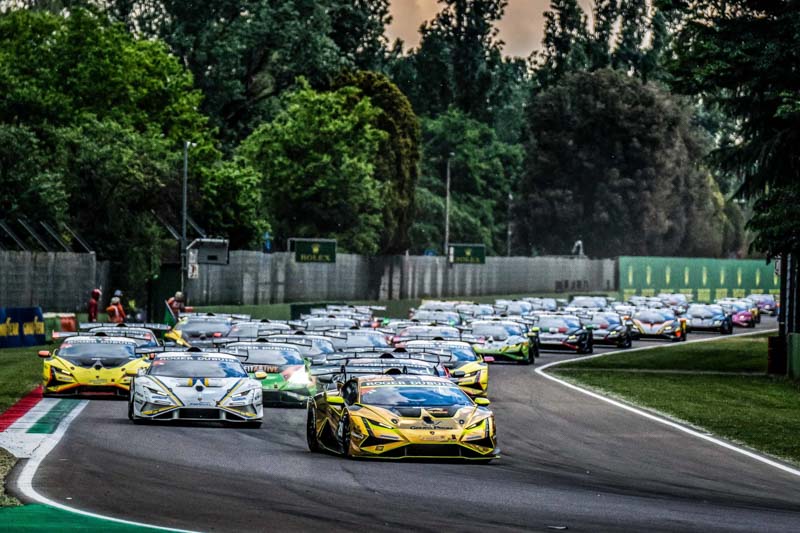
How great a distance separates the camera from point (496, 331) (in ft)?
159

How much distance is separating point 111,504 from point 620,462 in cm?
844

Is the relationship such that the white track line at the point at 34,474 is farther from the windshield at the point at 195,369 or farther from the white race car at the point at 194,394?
the windshield at the point at 195,369

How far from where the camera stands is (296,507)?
15.2 m

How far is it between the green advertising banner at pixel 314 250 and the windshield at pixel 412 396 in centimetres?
5643

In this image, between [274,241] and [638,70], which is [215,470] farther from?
[638,70]

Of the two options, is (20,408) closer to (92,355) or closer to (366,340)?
(92,355)

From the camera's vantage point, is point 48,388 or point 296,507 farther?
point 48,388

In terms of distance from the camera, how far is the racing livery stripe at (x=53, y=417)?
933 inches

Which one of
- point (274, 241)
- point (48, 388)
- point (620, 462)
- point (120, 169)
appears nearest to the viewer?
point (620, 462)

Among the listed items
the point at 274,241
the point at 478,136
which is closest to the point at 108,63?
the point at 274,241

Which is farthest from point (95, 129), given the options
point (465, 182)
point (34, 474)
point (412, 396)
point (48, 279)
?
point (465, 182)

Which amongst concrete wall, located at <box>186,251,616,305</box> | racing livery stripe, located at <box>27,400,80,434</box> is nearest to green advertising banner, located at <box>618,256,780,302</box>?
concrete wall, located at <box>186,251,616,305</box>

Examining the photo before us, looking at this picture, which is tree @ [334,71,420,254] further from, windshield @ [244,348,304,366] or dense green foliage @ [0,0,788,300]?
windshield @ [244,348,304,366]

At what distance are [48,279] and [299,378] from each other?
27.7m
